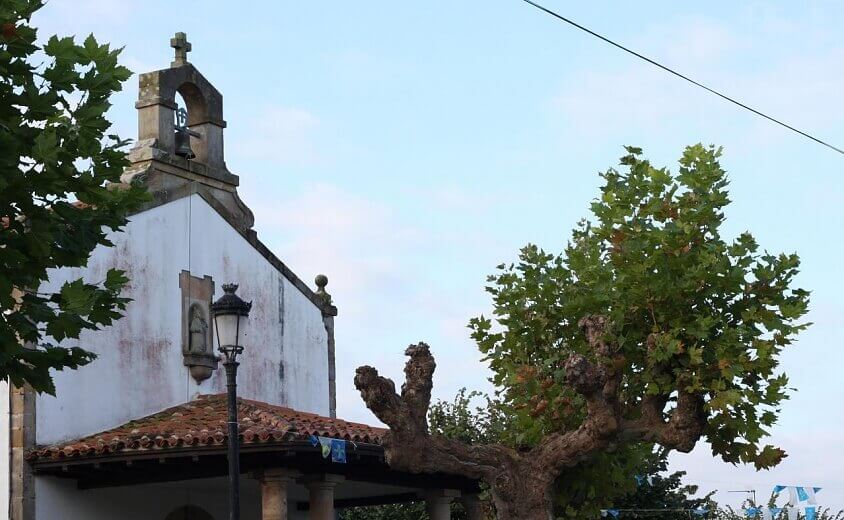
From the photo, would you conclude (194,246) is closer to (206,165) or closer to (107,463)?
(206,165)

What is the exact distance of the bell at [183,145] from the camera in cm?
2256

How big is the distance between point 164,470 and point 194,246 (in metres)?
4.48

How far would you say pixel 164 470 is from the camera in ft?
62.5

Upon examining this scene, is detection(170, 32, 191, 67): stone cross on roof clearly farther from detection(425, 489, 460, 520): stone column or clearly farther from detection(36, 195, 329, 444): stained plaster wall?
detection(425, 489, 460, 520): stone column

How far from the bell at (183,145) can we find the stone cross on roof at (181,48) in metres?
1.17

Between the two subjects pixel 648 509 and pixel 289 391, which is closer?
pixel 289 391

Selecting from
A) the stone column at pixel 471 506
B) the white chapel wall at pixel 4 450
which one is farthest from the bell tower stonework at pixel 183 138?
the stone column at pixel 471 506

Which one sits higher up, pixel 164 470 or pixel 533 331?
→ pixel 533 331

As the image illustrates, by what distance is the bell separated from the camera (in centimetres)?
2256

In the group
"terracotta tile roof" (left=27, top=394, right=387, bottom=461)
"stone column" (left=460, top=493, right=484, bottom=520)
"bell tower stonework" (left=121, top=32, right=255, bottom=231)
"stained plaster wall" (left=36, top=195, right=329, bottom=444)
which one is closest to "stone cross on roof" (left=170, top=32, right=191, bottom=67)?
"bell tower stonework" (left=121, top=32, right=255, bottom=231)

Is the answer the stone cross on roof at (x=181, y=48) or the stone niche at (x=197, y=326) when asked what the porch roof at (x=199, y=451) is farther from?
the stone cross on roof at (x=181, y=48)

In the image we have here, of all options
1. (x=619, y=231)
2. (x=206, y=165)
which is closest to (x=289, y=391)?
(x=206, y=165)

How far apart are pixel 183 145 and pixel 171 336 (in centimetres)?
317

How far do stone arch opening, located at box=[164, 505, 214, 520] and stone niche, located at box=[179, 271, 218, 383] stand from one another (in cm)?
196
